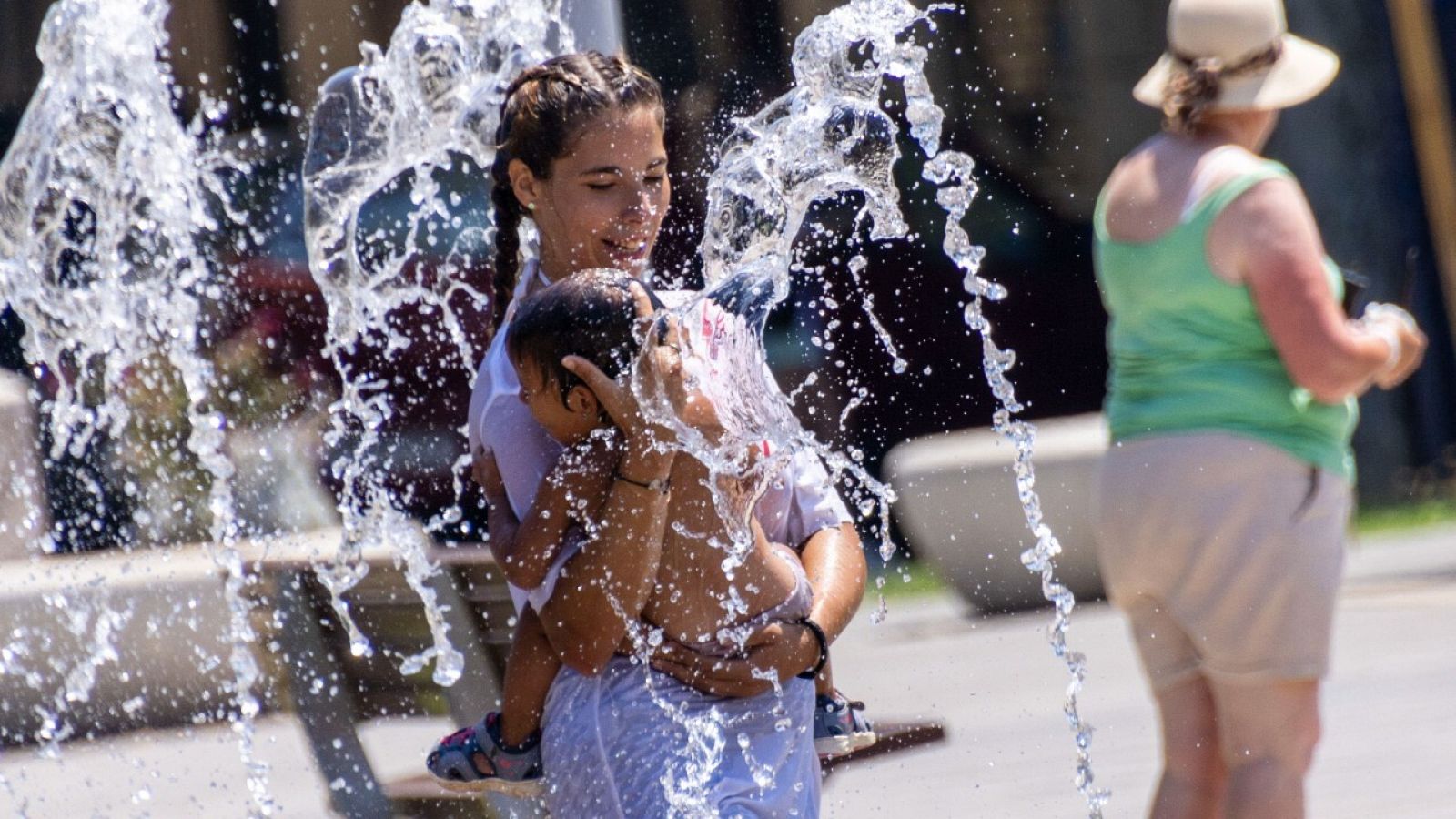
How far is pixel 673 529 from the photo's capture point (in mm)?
2395

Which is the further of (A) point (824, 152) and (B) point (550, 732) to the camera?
(A) point (824, 152)

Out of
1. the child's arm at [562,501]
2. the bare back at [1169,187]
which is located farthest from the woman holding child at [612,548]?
the bare back at [1169,187]

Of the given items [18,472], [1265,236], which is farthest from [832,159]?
[18,472]

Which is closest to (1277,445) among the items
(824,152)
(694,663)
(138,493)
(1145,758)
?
(824,152)

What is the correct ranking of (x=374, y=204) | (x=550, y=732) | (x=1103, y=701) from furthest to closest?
(x=374, y=204)
(x=1103, y=701)
(x=550, y=732)

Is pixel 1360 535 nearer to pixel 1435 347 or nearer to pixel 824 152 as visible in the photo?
pixel 1435 347

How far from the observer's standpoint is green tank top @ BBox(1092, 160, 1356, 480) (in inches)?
129

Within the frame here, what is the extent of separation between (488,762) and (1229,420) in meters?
1.37

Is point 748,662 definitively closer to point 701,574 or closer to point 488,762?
point 701,574

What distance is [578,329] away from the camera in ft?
7.64

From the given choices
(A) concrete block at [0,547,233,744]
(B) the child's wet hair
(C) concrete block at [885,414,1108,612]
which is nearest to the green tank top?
(B) the child's wet hair

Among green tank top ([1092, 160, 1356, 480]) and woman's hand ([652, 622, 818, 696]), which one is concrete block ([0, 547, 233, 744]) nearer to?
green tank top ([1092, 160, 1356, 480])

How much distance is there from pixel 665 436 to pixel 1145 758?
3.47 meters

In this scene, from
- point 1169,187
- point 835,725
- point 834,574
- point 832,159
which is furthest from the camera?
point 1169,187
